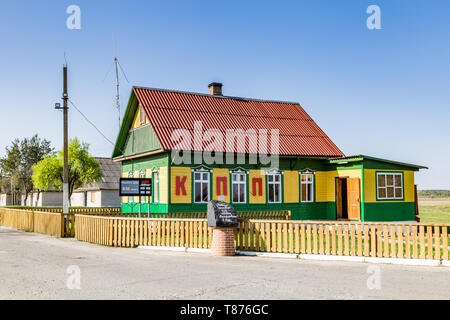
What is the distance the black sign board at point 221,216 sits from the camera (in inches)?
514

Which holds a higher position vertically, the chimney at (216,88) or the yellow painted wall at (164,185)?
the chimney at (216,88)

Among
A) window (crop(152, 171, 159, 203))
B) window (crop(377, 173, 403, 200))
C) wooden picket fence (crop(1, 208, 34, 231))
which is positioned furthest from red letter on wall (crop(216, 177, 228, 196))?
wooden picket fence (crop(1, 208, 34, 231))

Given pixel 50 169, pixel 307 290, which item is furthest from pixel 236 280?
pixel 50 169

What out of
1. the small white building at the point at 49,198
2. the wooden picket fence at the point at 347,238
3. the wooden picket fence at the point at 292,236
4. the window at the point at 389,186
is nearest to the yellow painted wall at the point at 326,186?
the window at the point at 389,186

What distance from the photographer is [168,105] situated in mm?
25906

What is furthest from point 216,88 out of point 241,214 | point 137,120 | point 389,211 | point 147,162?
point 389,211

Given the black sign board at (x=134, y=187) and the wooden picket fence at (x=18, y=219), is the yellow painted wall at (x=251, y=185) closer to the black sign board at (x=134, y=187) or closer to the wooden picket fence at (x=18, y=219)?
the black sign board at (x=134, y=187)

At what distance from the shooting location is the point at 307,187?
87.9 feet

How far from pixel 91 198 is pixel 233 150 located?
39666mm

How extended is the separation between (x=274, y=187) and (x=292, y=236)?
41.8ft

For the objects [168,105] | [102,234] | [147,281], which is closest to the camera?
[147,281]

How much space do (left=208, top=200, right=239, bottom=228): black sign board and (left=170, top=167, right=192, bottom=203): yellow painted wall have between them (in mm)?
9719

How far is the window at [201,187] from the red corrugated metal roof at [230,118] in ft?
4.60

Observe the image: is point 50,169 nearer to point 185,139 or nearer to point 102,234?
point 185,139
